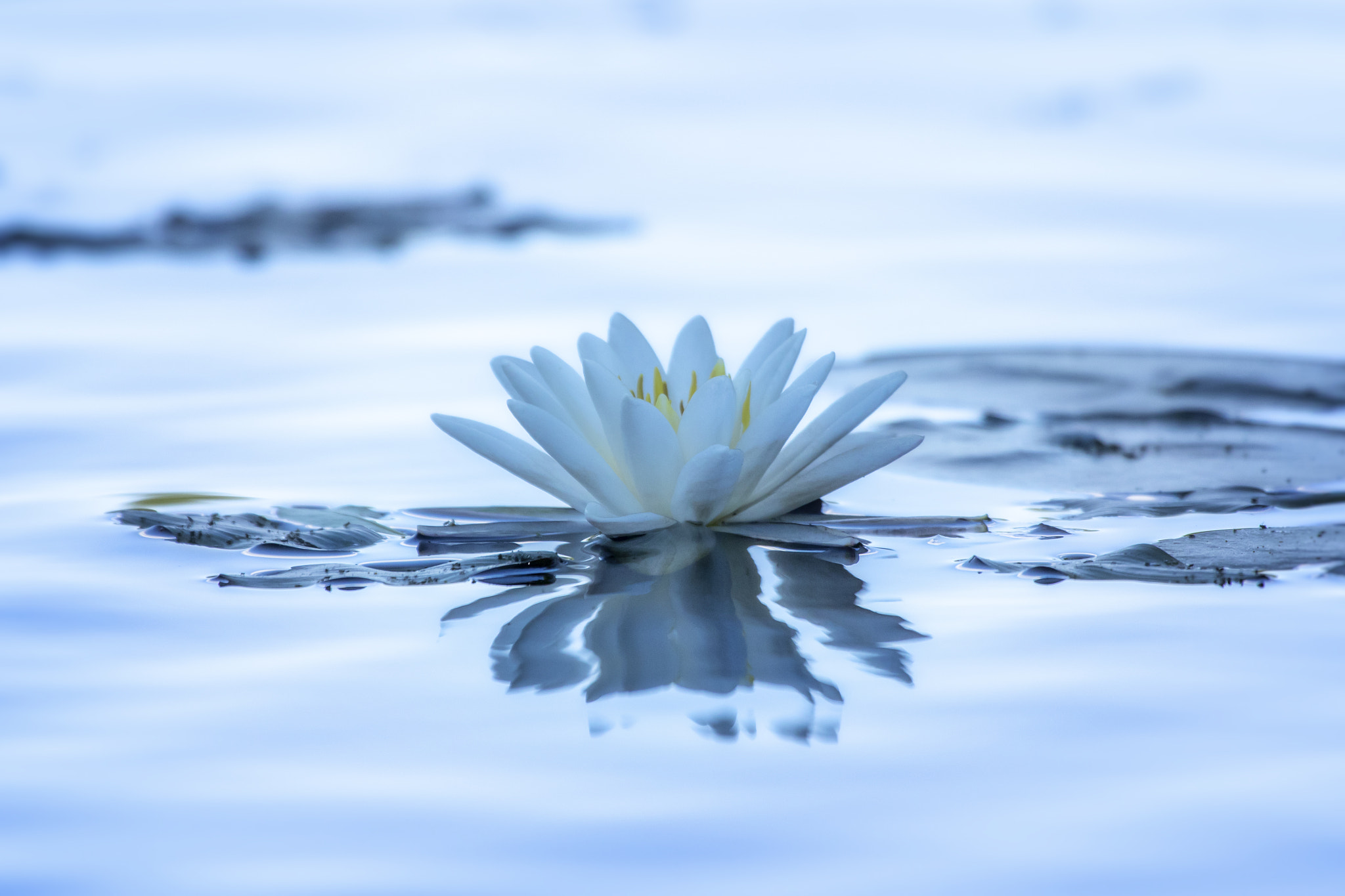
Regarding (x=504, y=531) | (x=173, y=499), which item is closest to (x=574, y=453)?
(x=504, y=531)

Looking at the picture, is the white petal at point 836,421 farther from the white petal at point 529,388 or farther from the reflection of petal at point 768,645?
the white petal at point 529,388

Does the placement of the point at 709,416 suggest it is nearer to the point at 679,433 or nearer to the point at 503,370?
the point at 679,433

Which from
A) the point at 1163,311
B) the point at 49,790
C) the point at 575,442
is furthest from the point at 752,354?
the point at 1163,311

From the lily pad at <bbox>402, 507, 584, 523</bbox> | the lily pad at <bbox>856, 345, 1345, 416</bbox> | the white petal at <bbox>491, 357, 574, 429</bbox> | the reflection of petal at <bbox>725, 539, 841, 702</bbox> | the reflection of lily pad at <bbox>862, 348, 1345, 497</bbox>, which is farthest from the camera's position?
the lily pad at <bbox>856, 345, 1345, 416</bbox>

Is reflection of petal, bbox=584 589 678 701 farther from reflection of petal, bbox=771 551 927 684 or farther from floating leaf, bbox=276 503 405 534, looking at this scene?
floating leaf, bbox=276 503 405 534

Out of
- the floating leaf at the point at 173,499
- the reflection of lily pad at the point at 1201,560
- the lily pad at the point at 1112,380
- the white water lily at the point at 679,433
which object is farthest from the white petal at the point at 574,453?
the lily pad at the point at 1112,380

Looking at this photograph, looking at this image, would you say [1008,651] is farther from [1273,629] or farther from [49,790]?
[49,790]

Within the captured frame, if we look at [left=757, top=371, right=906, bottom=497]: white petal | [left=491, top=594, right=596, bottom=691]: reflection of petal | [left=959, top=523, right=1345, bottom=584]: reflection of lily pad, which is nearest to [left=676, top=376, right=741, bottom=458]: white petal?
[left=757, top=371, right=906, bottom=497]: white petal
